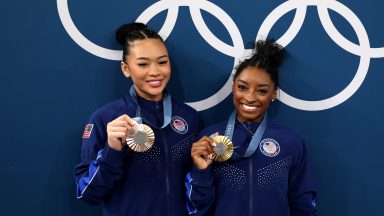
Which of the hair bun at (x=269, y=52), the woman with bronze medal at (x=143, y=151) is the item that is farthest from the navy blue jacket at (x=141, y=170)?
the hair bun at (x=269, y=52)

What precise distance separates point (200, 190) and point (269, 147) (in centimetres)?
39

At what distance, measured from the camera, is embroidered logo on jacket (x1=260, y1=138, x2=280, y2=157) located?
2.20 meters

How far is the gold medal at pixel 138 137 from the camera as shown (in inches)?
77.4

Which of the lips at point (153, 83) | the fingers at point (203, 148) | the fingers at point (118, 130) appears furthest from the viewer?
the lips at point (153, 83)

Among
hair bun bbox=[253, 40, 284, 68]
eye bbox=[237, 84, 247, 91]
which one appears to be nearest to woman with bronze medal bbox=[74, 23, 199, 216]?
eye bbox=[237, 84, 247, 91]

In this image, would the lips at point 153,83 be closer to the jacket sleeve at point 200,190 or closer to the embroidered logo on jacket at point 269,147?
the jacket sleeve at point 200,190

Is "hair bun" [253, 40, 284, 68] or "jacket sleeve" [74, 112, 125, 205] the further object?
"hair bun" [253, 40, 284, 68]

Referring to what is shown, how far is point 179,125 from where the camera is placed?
226 cm

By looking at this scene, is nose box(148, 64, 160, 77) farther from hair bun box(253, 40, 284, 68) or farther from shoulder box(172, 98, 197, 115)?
hair bun box(253, 40, 284, 68)

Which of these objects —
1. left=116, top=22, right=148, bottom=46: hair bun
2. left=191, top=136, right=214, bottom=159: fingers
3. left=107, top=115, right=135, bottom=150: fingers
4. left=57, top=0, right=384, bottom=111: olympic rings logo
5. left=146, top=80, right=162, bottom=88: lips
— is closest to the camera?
left=107, top=115, right=135, bottom=150: fingers

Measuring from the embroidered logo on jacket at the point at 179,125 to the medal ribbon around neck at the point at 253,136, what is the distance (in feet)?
0.66

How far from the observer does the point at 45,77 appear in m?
2.45

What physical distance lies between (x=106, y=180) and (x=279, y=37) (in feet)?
3.74

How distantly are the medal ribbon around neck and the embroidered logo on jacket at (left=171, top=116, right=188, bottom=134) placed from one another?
200 mm
